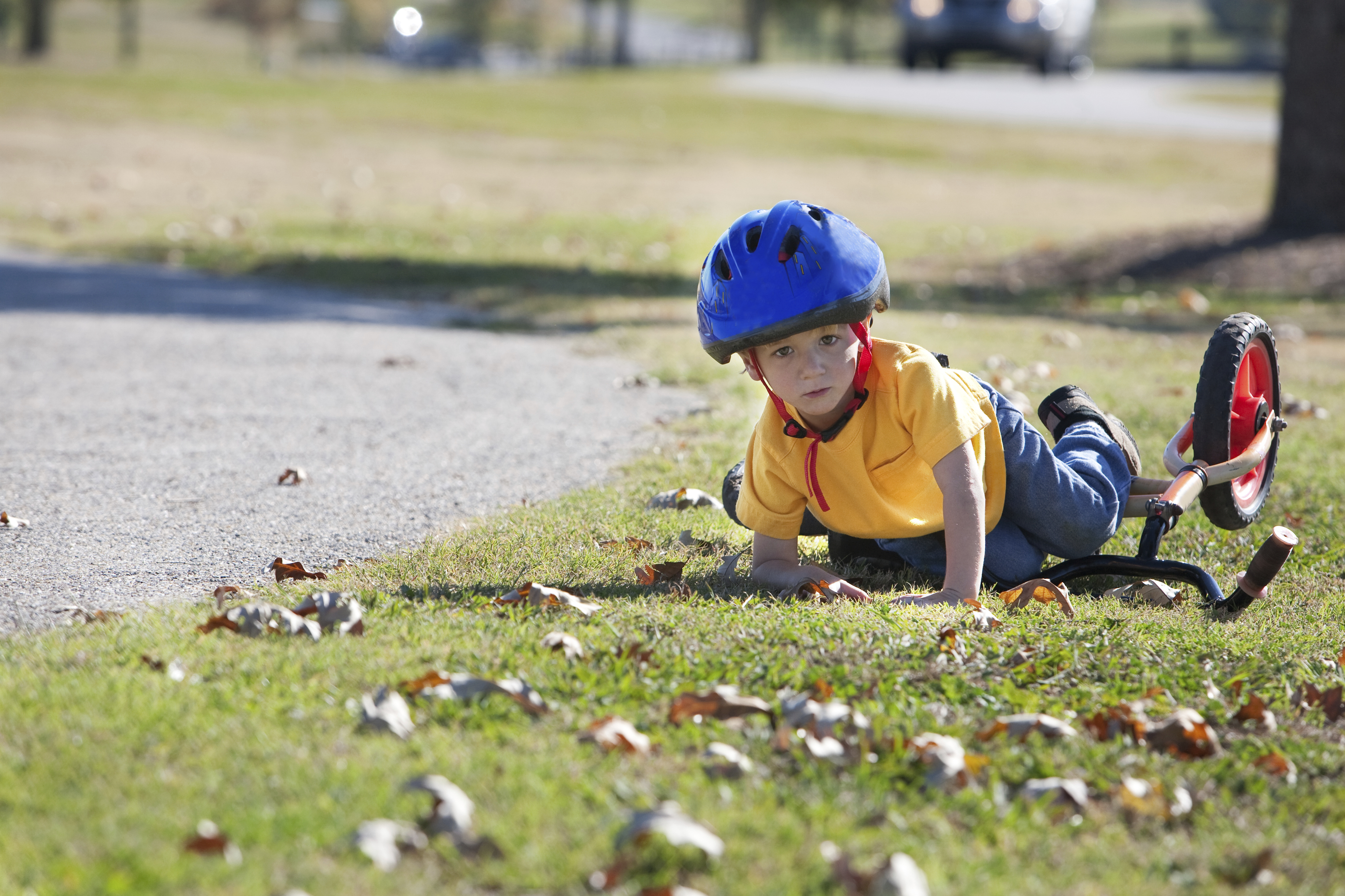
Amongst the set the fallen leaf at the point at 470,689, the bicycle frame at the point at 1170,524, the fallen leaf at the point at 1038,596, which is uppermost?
the bicycle frame at the point at 1170,524

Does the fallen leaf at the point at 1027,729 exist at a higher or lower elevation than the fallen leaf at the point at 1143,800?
higher

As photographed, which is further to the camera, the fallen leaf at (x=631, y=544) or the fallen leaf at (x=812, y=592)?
the fallen leaf at (x=631, y=544)

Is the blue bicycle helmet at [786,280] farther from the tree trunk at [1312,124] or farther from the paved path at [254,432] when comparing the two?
the tree trunk at [1312,124]

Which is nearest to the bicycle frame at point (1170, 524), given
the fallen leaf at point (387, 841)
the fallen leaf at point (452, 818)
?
the fallen leaf at point (452, 818)

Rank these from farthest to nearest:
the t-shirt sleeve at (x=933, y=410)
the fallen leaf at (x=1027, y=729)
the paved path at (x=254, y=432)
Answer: the paved path at (x=254, y=432)
the t-shirt sleeve at (x=933, y=410)
the fallen leaf at (x=1027, y=729)

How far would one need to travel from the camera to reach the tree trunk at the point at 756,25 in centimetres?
5772

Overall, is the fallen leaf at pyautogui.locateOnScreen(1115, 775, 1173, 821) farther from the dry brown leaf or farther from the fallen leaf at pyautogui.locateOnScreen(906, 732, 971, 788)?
the dry brown leaf

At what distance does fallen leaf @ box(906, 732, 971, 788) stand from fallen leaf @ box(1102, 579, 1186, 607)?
1423 mm

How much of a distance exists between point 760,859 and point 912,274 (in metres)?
9.86

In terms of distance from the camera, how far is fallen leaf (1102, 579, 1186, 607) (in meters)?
4.20

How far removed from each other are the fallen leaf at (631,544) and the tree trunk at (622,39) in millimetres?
48574

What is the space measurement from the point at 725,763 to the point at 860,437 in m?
1.33

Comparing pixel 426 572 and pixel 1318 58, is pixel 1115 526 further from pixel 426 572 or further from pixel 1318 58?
pixel 1318 58

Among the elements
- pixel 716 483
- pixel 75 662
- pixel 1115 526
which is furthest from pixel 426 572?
pixel 1115 526
